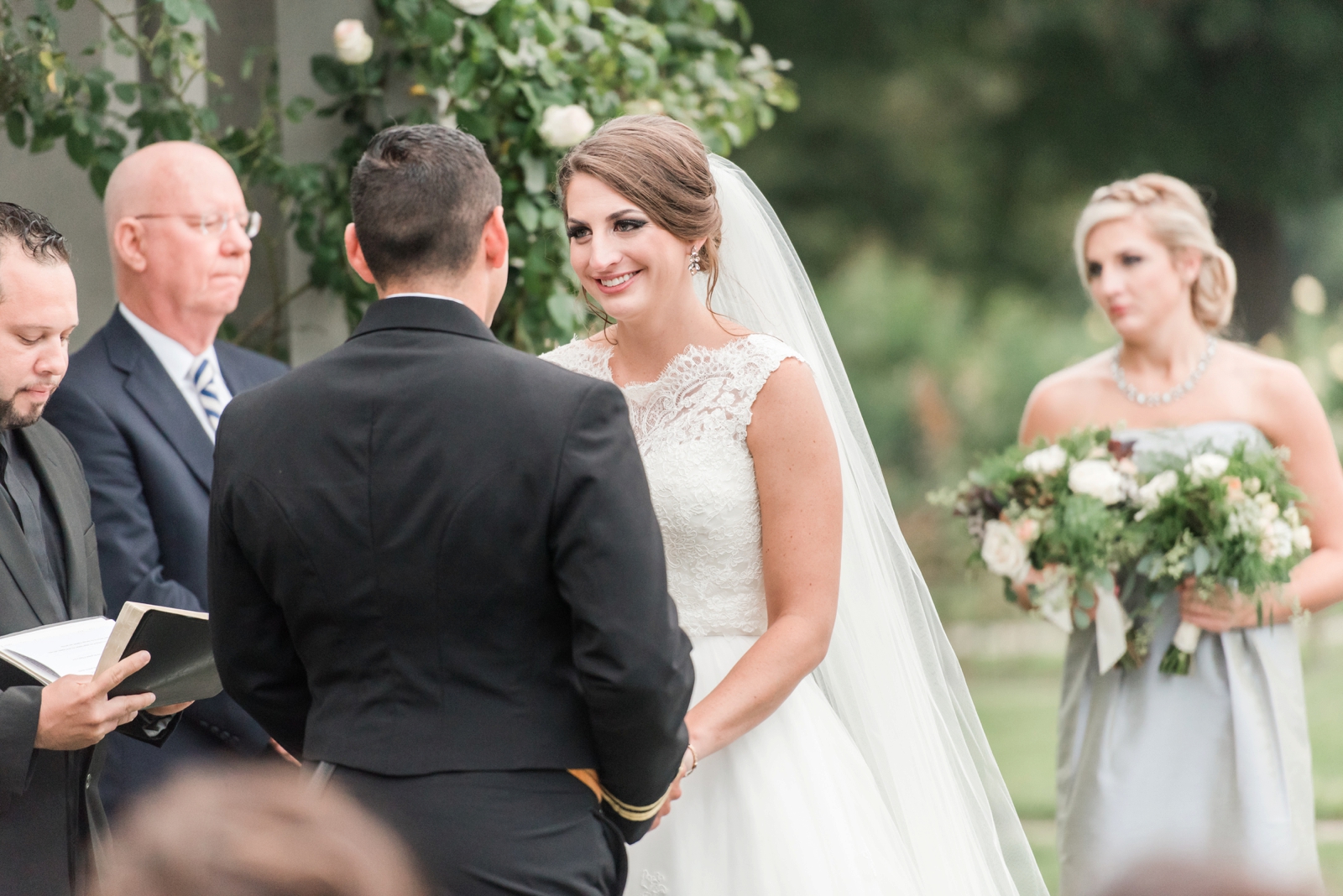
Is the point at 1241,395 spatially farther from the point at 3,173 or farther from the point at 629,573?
the point at 3,173

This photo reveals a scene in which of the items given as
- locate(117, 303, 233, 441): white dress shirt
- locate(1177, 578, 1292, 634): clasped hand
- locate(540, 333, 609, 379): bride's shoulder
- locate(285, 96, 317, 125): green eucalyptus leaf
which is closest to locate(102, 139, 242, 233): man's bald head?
locate(117, 303, 233, 441): white dress shirt

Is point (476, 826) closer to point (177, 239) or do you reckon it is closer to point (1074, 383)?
point (177, 239)

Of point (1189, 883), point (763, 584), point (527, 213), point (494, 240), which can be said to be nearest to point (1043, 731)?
point (527, 213)

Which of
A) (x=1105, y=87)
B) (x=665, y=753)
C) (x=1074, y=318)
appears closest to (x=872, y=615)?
(x=665, y=753)

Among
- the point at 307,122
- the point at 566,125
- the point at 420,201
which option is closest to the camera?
the point at 420,201

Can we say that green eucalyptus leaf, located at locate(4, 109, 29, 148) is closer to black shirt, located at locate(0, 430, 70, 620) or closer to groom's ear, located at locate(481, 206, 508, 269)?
black shirt, located at locate(0, 430, 70, 620)

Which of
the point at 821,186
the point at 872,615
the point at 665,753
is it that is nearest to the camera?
the point at 665,753

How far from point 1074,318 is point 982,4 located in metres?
Result: 2.87

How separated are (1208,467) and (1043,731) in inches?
208

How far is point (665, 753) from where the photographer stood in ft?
6.58

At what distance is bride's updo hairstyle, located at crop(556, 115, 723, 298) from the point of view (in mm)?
2568

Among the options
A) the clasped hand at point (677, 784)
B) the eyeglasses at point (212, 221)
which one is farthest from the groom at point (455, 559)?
the eyeglasses at point (212, 221)

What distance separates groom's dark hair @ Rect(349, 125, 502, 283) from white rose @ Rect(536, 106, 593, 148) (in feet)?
6.31

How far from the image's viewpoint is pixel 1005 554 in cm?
361
